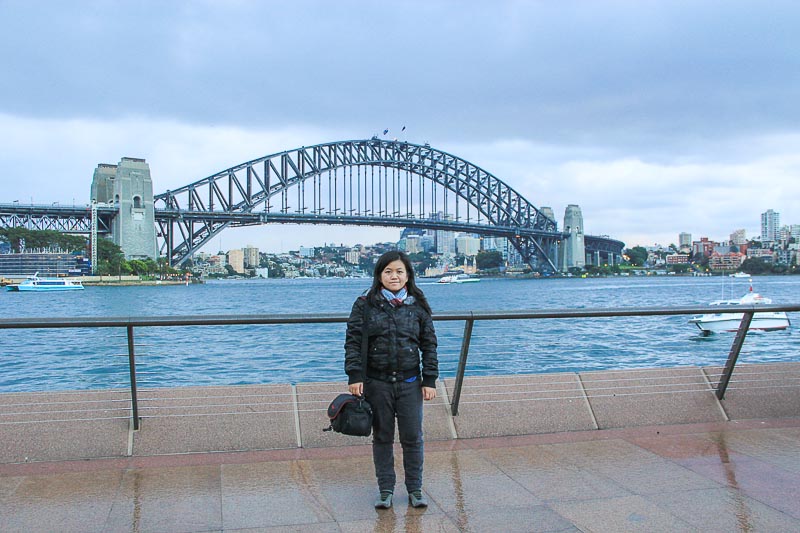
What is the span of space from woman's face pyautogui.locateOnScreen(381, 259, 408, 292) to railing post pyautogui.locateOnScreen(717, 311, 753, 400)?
8.48 feet

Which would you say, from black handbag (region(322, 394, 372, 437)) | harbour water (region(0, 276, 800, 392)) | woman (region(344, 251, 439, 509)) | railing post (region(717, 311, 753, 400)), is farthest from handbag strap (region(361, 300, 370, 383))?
railing post (region(717, 311, 753, 400))

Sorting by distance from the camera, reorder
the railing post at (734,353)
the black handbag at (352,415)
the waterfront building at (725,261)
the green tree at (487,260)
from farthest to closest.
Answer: the waterfront building at (725,261)
the green tree at (487,260)
the railing post at (734,353)
the black handbag at (352,415)

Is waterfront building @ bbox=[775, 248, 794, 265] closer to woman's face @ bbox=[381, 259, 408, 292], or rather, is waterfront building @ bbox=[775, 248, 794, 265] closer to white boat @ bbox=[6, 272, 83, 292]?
white boat @ bbox=[6, 272, 83, 292]

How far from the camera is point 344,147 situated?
81375mm

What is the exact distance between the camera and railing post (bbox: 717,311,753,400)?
4832mm

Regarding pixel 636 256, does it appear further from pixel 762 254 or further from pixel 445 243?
pixel 445 243

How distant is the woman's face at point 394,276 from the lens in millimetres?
3361

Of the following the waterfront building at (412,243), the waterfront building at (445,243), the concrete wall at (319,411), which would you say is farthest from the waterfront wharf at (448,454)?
the waterfront building at (445,243)

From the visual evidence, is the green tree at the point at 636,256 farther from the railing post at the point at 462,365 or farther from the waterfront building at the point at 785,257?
the railing post at the point at 462,365

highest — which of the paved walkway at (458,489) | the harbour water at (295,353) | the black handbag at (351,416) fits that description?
the black handbag at (351,416)

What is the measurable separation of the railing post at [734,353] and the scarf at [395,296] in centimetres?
257

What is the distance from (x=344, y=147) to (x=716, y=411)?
7806 cm

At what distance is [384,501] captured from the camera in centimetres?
333

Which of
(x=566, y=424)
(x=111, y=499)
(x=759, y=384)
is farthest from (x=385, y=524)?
(x=759, y=384)
